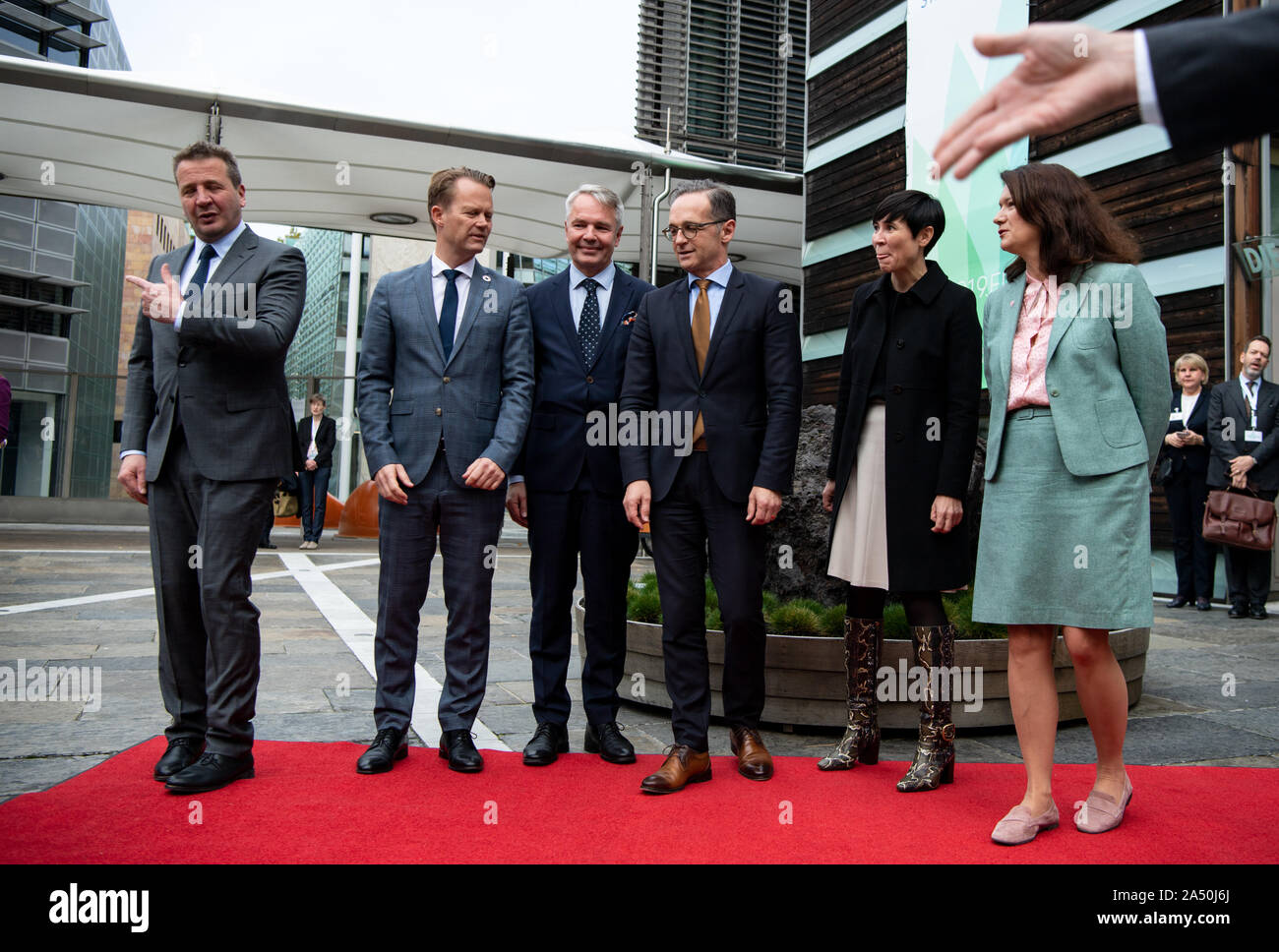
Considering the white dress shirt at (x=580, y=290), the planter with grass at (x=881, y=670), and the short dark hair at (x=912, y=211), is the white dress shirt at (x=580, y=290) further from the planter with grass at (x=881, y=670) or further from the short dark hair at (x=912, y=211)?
the planter with grass at (x=881, y=670)

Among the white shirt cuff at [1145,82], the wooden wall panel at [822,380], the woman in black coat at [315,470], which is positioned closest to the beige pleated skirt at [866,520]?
the white shirt cuff at [1145,82]

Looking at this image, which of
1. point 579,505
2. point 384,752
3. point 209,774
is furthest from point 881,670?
point 209,774

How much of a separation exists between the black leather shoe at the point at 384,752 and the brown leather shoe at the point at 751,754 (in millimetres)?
1232

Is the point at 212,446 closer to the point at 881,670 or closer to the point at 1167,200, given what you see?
the point at 881,670

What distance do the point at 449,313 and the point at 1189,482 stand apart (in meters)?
7.30

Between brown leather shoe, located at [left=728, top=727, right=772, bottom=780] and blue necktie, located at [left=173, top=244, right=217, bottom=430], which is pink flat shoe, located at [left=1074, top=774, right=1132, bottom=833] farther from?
blue necktie, located at [left=173, top=244, right=217, bottom=430]

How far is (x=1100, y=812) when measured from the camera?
301cm

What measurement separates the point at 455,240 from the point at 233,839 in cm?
226

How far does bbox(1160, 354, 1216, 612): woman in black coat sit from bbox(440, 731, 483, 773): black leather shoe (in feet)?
23.2

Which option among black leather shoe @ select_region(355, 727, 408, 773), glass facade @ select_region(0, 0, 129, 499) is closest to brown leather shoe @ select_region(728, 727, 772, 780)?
black leather shoe @ select_region(355, 727, 408, 773)

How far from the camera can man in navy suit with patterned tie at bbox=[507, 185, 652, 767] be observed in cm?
388

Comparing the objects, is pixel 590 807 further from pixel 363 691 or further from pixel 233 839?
pixel 363 691

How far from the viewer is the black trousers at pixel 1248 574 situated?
804cm
